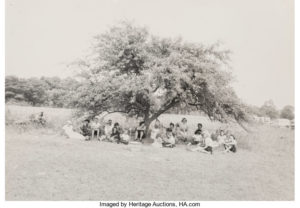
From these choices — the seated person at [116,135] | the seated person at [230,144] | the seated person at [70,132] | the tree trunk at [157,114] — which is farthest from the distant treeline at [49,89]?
the seated person at [230,144]

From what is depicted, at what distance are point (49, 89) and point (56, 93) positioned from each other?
0.90 m

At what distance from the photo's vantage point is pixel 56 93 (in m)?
16.2

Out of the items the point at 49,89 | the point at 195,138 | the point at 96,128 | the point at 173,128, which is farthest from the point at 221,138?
the point at 49,89

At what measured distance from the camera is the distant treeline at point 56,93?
15.3m

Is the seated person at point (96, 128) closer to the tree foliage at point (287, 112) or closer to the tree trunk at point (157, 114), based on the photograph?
the tree trunk at point (157, 114)

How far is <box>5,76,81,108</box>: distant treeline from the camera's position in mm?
15422

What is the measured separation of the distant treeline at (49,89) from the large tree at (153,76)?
571 mm

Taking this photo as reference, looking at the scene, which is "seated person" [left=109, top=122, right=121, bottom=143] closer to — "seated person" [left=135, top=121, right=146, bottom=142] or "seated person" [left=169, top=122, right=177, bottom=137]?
"seated person" [left=135, top=121, right=146, bottom=142]

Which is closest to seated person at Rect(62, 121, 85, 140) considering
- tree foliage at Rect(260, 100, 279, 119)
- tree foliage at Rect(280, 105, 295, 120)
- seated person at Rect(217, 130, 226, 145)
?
seated person at Rect(217, 130, 226, 145)

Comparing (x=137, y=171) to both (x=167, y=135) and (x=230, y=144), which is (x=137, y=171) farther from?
Result: (x=230, y=144)

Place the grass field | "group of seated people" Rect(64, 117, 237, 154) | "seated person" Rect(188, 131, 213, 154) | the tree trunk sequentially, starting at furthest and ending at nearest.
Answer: the tree trunk
"group of seated people" Rect(64, 117, 237, 154)
"seated person" Rect(188, 131, 213, 154)
the grass field

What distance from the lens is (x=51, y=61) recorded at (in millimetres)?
15680

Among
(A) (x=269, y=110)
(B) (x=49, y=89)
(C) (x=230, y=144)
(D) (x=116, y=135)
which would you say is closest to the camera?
(C) (x=230, y=144)

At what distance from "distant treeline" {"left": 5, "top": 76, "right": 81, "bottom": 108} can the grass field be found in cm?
186
